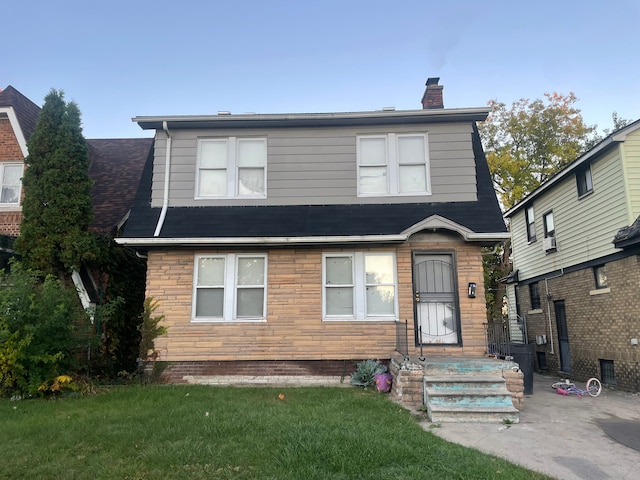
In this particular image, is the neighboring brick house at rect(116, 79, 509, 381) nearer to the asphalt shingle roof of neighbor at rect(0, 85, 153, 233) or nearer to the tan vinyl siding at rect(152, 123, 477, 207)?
the tan vinyl siding at rect(152, 123, 477, 207)

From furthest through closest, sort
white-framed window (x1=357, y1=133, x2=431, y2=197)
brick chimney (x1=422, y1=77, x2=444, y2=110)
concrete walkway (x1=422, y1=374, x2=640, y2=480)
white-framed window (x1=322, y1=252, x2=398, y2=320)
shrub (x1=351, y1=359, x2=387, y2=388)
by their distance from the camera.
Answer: brick chimney (x1=422, y1=77, x2=444, y2=110) < white-framed window (x1=357, y1=133, x2=431, y2=197) < white-framed window (x1=322, y1=252, x2=398, y2=320) < shrub (x1=351, y1=359, x2=387, y2=388) < concrete walkway (x1=422, y1=374, x2=640, y2=480)

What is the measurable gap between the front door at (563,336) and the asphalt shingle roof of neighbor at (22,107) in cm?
1652

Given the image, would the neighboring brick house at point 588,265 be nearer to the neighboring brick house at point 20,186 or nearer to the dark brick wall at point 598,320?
the dark brick wall at point 598,320

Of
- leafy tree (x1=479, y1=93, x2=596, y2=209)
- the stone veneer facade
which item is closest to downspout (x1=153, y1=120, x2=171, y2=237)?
the stone veneer facade

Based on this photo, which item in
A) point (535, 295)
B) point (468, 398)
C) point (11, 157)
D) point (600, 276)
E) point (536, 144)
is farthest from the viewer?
point (536, 144)

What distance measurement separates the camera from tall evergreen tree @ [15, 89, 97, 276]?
947 cm

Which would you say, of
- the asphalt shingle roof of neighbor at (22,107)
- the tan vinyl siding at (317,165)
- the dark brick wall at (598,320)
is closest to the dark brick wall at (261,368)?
the tan vinyl siding at (317,165)

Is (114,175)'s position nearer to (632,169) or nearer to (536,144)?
(632,169)

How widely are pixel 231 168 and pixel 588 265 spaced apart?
10.1m

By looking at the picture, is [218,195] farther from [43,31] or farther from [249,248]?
[43,31]

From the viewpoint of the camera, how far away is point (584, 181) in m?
12.9

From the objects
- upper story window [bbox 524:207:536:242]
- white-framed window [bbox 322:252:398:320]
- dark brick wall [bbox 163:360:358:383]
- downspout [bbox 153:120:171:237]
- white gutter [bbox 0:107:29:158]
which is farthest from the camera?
upper story window [bbox 524:207:536:242]

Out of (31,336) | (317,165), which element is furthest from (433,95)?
(31,336)

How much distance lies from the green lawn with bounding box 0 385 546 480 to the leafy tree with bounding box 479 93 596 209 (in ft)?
68.4
